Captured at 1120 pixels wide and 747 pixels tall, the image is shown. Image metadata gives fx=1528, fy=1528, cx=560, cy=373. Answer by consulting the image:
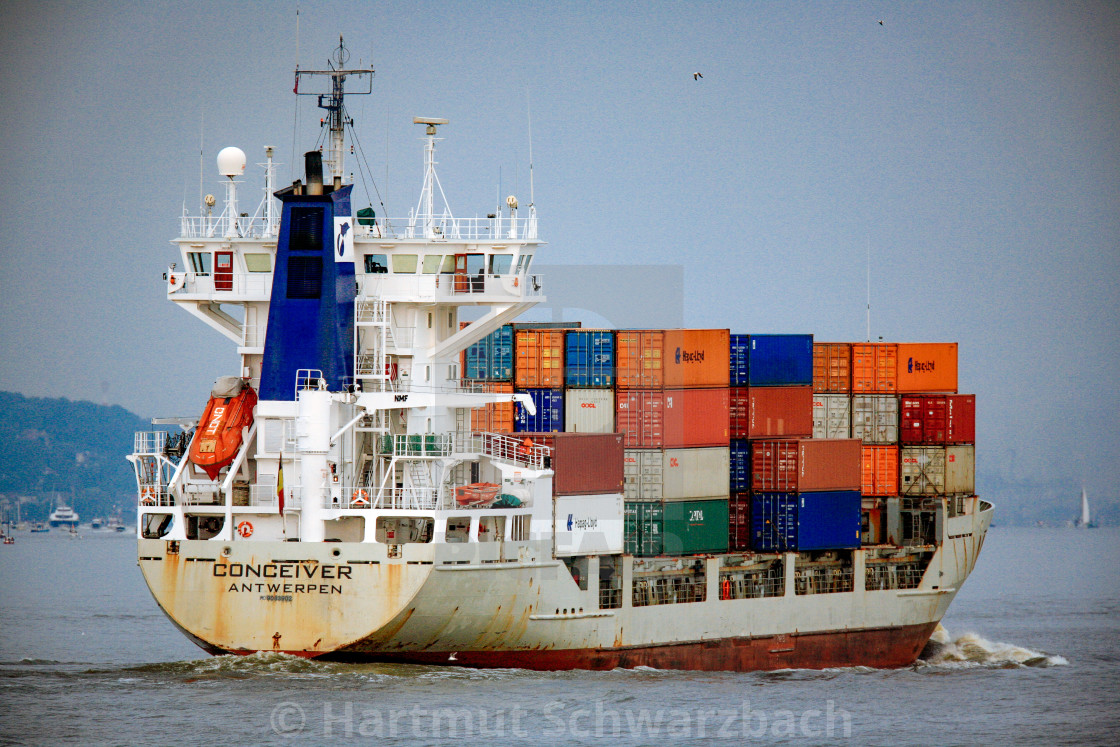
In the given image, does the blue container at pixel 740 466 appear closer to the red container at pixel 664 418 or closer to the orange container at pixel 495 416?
the red container at pixel 664 418

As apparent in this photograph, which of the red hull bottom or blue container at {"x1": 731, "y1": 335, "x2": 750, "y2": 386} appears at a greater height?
blue container at {"x1": 731, "y1": 335, "x2": 750, "y2": 386}

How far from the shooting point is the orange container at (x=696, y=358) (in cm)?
3844

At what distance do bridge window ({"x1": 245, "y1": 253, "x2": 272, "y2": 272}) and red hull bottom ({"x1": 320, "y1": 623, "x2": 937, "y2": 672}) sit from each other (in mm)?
8659

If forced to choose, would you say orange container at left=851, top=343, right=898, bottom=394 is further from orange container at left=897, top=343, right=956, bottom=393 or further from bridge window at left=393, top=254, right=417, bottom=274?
bridge window at left=393, top=254, right=417, bottom=274

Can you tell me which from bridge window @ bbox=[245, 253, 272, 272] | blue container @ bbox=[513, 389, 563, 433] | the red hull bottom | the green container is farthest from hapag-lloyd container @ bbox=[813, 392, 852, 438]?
bridge window @ bbox=[245, 253, 272, 272]

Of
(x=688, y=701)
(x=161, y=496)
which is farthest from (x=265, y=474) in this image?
(x=688, y=701)

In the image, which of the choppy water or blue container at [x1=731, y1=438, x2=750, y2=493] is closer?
the choppy water

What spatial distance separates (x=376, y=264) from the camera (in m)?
34.6

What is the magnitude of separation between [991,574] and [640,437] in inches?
2575

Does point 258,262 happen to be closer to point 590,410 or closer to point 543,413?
point 543,413

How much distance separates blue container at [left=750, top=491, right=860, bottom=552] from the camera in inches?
1575

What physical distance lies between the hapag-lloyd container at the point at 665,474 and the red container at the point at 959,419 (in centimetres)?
995

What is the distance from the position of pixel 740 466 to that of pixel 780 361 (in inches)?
119

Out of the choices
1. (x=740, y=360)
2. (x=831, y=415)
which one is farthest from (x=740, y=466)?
(x=831, y=415)
